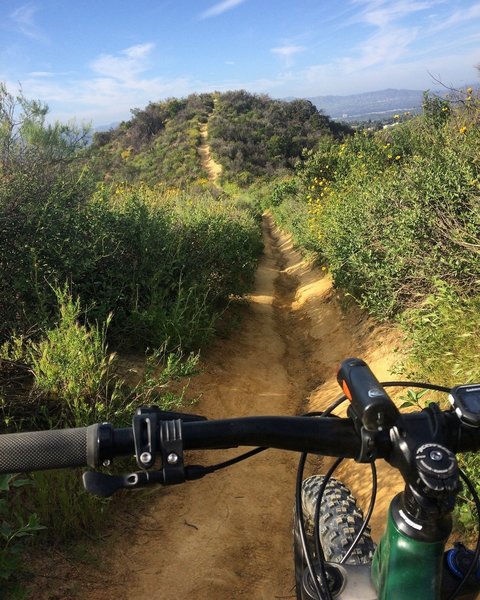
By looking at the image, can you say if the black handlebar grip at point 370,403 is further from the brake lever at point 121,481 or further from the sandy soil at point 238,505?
the sandy soil at point 238,505

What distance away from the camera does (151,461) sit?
0.93 meters

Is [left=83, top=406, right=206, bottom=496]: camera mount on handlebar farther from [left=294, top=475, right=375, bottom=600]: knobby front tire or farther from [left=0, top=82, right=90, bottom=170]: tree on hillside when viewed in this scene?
[left=0, top=82, right=90, bottom=170]: tree on hillside

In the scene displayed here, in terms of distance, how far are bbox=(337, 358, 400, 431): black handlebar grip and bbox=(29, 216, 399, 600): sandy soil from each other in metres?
2.57

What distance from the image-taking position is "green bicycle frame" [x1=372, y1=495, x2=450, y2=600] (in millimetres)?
955

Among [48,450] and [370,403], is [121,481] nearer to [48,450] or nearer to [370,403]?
[48,450]

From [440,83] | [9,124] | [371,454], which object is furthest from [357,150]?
[371,454]

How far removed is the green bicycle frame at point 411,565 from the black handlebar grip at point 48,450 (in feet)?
2.15

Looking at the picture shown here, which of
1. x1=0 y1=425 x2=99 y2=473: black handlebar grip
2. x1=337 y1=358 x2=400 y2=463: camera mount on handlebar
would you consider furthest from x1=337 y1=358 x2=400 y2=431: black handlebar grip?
x1=0 y1=425 x2=99 y2=473: black handlebar grip

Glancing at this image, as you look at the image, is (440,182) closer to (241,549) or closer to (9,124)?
(241,549)

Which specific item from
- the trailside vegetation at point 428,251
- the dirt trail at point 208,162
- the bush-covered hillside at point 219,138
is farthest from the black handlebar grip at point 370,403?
the dirt trail at point 208,162

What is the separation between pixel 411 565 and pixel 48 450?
→ 31.3 inches

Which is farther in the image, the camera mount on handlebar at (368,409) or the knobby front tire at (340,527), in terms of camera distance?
the knobby front tire at (340,527)

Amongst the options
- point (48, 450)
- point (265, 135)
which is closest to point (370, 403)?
point (48, 450)

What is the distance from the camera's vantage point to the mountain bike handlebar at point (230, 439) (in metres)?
0.96
